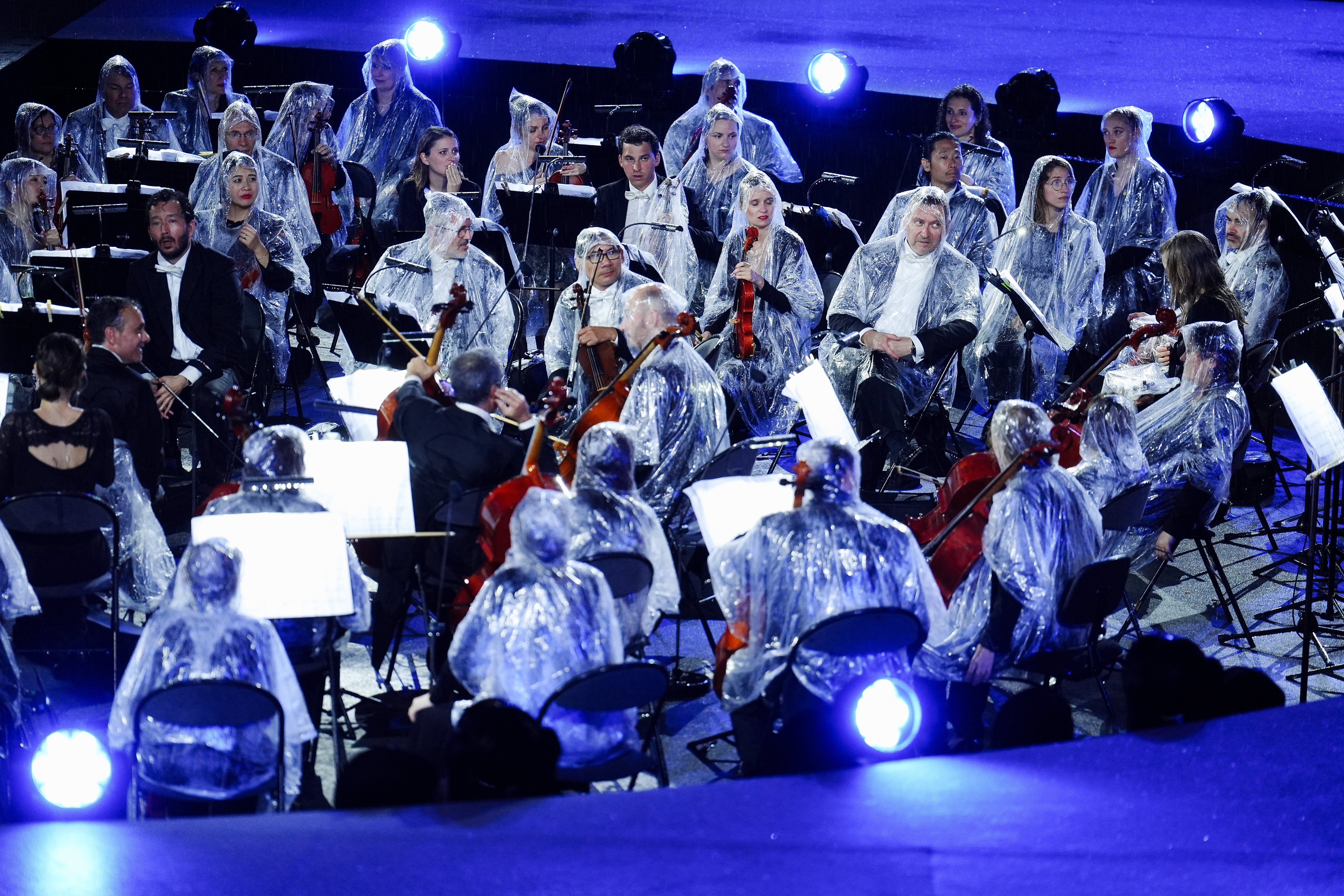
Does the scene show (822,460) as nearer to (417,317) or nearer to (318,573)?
(318,573)

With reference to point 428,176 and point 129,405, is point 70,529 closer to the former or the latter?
point 129,405

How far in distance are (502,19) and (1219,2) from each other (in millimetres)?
6512

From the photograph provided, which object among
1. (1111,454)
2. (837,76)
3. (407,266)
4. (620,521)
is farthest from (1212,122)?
(620,521)

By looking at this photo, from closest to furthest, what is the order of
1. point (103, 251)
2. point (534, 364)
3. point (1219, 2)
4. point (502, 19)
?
point (103, 251)
point (534, 364)
point (502, 19)
point (1219, 2)

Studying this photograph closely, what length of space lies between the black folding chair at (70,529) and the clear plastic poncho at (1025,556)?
251 cm

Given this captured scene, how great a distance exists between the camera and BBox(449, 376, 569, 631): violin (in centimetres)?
436

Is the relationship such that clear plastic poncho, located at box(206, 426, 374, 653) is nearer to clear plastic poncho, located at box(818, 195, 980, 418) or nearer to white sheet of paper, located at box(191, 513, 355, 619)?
white sheet of paper, located at box(191, 513, 355, 619)

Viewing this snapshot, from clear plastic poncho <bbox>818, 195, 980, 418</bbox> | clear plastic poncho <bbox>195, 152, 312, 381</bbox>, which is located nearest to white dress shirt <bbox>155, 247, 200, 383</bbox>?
clear plastic poncho <bbox>195, 152, 312, 381</bbox>

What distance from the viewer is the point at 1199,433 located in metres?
5.38

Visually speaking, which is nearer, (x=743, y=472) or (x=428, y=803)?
(x=428, y=803)

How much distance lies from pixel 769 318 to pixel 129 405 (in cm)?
293

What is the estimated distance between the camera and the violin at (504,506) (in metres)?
4.36

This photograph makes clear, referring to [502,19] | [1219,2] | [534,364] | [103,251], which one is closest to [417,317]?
[534,364]

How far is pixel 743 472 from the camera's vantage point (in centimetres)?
524
